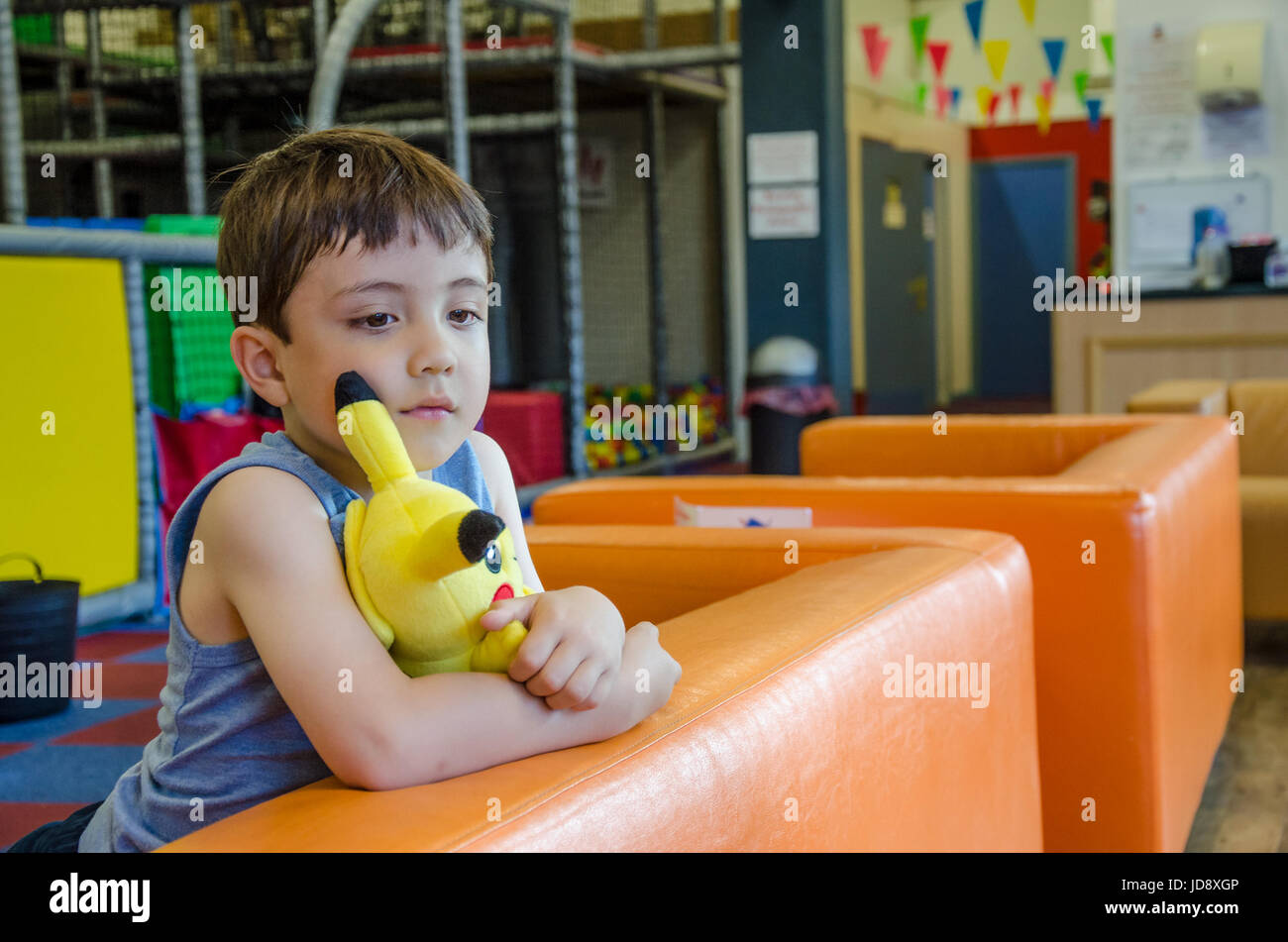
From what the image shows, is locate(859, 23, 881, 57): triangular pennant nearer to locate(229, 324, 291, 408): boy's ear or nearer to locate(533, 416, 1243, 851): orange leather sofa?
locate(533, 416, 1243, 851): orange leather sofa

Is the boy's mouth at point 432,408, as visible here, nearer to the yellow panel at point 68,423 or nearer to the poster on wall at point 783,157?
the yellow panel at point 68,423

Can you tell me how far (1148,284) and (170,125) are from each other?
239 inches

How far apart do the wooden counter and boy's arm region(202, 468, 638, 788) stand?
583 centimetres

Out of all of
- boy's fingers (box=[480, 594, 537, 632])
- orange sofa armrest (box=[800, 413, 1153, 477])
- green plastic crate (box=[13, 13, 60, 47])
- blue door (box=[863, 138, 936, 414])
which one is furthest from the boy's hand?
blue door (box=[863, 138, 936, 414])

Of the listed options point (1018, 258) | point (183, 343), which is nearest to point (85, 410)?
point (183, 343)

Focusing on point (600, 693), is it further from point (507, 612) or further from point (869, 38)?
point (869, 38)

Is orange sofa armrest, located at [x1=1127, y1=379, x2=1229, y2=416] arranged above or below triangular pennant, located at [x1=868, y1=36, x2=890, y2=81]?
below

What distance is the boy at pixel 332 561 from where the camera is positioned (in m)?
0.81

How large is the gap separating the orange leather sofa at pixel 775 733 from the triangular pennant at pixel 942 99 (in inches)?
378

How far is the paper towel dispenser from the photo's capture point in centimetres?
691

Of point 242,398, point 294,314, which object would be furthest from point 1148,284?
point 294,314

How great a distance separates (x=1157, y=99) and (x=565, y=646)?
300 inches

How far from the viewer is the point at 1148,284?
24.7 ft
